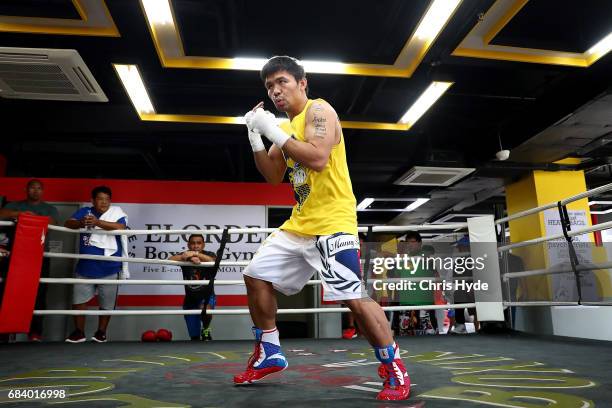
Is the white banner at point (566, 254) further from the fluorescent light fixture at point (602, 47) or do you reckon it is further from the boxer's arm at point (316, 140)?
the boxer's arm at point (316, 140)

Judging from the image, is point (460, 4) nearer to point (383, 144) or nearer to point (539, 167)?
point (383, 144)

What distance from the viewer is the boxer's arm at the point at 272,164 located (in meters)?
1.80

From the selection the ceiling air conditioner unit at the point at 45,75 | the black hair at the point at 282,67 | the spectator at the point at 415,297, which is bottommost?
the spectator at the point at 415,297

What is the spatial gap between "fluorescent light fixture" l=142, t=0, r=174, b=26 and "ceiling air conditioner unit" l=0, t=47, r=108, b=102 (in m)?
0.76

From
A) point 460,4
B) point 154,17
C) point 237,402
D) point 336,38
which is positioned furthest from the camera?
point 336,38

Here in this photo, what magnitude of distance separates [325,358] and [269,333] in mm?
789

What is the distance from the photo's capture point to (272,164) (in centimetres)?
185

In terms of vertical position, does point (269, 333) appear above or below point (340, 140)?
below

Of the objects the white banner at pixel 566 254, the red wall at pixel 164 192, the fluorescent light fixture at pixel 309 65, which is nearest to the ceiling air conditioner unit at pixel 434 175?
the white banner at pixel 566 254

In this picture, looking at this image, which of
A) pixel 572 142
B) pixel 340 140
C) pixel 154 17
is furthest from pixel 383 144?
pixel 340 140

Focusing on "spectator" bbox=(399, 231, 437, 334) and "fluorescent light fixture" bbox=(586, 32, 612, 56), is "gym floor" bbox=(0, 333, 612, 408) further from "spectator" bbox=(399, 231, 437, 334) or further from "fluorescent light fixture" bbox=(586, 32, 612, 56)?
"fluorescent light fixture" bbox=(586, 32, 612, 56)

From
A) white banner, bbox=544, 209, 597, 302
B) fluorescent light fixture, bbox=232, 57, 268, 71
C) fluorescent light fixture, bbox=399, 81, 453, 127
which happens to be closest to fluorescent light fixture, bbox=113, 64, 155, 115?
fluorescent light fixture, bbox=232, 57, 268, 71

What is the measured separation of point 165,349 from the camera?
9.52ft

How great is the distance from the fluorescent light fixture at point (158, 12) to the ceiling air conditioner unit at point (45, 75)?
2.49 feet
